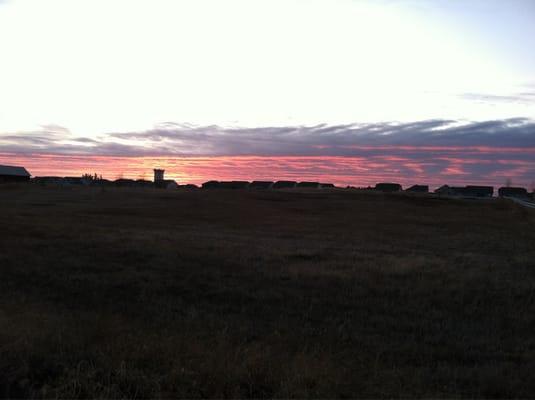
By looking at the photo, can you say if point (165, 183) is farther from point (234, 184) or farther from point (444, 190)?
point (444, 190)

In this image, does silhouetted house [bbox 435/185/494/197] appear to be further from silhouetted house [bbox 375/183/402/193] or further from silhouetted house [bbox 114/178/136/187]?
silhouetted house [bbox 114/178/136/187]

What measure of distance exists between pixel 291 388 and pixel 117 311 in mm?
5077

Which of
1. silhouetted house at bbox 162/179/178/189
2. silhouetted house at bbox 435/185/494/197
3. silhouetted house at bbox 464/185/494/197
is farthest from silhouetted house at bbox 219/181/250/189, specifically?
silhouetted house at bbox 464/185/494/197

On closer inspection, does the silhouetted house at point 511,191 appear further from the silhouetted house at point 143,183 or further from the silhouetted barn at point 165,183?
the silhouetted house at point 143,183

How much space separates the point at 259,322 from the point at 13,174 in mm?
121020

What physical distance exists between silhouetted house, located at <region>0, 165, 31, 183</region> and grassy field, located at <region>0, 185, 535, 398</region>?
105249 millimetres

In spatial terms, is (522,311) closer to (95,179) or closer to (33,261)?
(33,261)

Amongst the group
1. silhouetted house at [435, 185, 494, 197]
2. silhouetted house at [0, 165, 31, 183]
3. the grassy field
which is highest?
silhouetted house at [0, 165, 31, 183]

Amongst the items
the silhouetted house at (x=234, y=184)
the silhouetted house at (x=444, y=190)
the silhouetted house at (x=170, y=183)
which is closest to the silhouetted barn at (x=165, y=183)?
the silhouetted house at (x=170, y=183)

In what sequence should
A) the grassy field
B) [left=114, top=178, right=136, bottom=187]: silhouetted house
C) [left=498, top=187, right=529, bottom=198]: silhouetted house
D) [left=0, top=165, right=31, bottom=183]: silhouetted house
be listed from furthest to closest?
[left=114, top=178, right=136, bottom=187]: silhouetted house
[left=498, top=187, right=529, bottom=198]: silhouetted house
[left=0, top=165, right=31, bottom=183]: silhouetted house
the grassy field

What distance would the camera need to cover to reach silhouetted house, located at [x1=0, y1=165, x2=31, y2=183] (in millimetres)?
113312

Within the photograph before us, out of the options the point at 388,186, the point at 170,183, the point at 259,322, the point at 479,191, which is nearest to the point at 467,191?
the point at 479,191

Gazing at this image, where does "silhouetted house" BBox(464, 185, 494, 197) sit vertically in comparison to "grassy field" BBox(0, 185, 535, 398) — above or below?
above

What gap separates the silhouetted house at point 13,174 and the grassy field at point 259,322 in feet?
345
